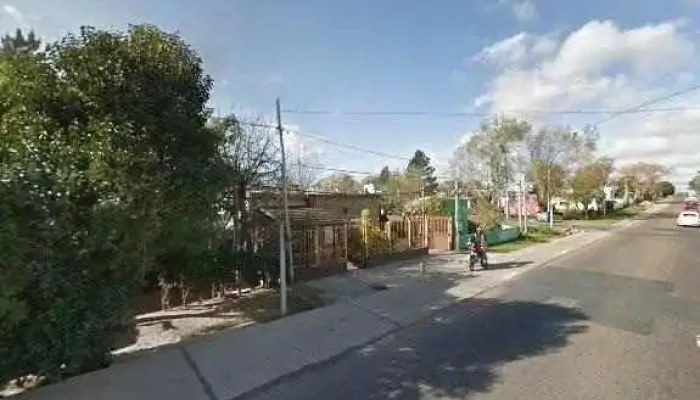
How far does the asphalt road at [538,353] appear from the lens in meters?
5.62

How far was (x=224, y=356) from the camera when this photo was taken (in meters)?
7.04

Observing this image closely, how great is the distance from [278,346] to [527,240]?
21.6 metres

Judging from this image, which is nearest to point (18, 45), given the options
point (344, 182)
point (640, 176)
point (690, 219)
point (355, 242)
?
point (355, 242)

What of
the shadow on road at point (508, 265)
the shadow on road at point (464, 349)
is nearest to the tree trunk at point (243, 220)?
the shadow on road at point (464, 349)

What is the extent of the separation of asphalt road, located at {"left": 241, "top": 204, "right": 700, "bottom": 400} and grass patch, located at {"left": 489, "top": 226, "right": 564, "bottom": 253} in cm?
995

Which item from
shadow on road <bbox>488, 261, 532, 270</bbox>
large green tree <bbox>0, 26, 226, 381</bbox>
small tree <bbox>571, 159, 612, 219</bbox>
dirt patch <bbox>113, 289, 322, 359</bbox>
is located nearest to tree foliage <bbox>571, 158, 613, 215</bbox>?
small tree <bbox>571, 159, 612, 219</bbox>

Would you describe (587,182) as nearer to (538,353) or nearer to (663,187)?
(538,353)

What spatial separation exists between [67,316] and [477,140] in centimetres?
3953

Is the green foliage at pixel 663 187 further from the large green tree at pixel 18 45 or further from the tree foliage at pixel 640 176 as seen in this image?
the large green tree at pixel 18 45

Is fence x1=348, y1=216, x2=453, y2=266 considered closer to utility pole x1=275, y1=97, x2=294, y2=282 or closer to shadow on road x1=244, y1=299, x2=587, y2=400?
utility pole x1=275, y1=97, x2=294, y2=282

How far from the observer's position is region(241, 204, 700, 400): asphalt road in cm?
562

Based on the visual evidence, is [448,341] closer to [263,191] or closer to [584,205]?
[263,191]

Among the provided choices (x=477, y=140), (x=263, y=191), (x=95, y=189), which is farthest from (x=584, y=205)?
(x=95, y=189)

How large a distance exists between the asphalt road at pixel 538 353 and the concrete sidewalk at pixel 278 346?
0.43m
